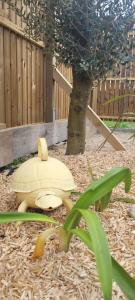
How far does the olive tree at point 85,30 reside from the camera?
2768 millimetres

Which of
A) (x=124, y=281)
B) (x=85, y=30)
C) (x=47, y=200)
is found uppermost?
(x=85, y=30)

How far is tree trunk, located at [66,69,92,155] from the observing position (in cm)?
325

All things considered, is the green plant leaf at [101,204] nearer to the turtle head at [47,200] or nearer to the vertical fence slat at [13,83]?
the turtle head at [47,200]

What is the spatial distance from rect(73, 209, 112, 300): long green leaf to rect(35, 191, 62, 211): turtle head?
47cm

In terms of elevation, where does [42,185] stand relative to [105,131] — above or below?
above

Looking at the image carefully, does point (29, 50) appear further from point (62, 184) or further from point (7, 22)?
point (62, 184)

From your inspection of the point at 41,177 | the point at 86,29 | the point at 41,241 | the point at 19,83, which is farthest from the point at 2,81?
the point at 41,241

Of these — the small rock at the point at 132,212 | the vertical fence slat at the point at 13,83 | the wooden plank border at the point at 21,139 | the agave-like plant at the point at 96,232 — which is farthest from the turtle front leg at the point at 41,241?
the vertical fence slat at the point at 13,83

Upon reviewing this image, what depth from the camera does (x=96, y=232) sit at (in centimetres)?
87

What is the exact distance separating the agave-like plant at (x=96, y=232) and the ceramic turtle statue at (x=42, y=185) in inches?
12.5

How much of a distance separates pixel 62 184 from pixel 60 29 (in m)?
1.78

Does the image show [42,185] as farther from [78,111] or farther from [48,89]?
[48,89]

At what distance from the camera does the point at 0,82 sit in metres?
2.95

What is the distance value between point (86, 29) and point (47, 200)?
6.07ft
